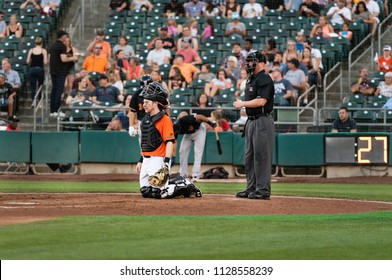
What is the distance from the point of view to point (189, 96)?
1054 inches

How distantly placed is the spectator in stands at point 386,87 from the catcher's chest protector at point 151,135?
1182 centimetres

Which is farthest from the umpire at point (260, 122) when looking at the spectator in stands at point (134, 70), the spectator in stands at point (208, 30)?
the spectator in stands at point (208, 30)

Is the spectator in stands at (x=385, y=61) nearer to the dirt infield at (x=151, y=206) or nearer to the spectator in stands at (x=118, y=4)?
the spectator in stands at (x=118, y=4)

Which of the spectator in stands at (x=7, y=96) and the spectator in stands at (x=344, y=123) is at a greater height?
the spectator in stands at (x=7, y=96)

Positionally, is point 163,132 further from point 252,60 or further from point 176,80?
point 176,80

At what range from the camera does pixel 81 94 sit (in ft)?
89.9

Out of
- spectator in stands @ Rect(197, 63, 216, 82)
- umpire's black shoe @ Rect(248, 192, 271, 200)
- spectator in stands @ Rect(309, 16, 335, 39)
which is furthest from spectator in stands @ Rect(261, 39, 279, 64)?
umpire's black shoe @ Rect(248, 192, 271, 200)

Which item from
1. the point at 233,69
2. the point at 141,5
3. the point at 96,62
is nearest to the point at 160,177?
the point at 233,69

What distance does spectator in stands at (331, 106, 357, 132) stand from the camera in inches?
976

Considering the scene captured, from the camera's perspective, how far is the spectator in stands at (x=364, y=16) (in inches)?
1113

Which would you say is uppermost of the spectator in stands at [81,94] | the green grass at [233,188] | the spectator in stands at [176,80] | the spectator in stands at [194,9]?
the spectator in stands at [194,9]

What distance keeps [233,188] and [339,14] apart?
10486mm

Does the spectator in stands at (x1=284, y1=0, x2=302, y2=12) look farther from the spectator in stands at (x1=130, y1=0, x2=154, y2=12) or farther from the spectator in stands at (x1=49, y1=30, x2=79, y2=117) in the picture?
the spectator in stands at (x1=49, y1=30, x2=79, y2=117)

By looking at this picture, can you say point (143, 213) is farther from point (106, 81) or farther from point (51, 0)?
point (51, 0)
